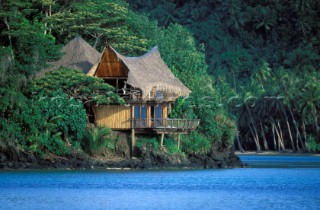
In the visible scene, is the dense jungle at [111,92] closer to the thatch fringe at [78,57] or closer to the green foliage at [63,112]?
the green foliage at [63,112]

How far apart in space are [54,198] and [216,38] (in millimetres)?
80149

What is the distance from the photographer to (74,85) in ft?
200

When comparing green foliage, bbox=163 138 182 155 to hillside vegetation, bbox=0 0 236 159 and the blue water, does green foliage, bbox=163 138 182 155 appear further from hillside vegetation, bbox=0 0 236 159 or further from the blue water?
the blue water

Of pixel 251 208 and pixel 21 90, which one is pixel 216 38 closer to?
pixel 21 90

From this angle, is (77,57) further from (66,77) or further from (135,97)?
(135,97)

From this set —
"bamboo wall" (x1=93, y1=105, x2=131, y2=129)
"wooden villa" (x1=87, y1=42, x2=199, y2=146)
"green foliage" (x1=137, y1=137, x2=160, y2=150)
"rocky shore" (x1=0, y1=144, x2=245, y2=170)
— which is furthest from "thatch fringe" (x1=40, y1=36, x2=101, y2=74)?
"rocky shore" (x1=0, y1=144, x2=245, y2=170)

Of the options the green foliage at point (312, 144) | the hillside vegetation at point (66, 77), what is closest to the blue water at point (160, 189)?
the hillside vegetation at point (66, 77)

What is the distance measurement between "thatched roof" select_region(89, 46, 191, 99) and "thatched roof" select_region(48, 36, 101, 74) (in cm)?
197

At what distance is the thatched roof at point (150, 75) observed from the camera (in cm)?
6131

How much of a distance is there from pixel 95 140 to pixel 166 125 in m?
5.00

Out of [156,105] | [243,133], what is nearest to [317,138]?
[243,133]

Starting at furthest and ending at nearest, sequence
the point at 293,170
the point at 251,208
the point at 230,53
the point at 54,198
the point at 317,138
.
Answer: the point at 230,53 < the point at 317,138 < the point at 293,170 < the point at 54,198 < the point at 251,208

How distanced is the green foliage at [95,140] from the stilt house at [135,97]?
Result: 1.79 meters

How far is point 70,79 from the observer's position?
A: 60344mm
